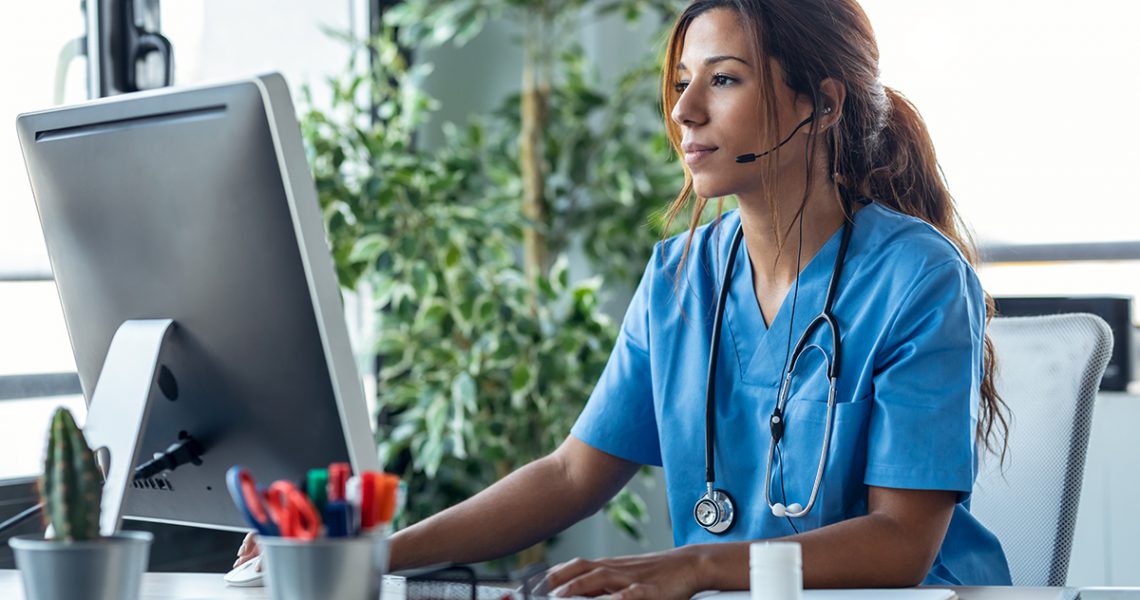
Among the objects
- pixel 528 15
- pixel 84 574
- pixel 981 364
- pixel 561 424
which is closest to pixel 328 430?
pixel 84 574

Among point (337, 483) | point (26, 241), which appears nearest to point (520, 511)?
A: point (337, 483)

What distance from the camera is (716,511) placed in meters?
1.30

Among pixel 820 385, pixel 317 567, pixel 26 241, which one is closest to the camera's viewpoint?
pixel 317 567

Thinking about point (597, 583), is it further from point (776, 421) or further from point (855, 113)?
point (855, 113)

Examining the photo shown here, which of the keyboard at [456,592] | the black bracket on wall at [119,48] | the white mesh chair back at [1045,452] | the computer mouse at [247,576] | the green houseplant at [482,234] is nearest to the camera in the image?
the keyboard at [456,592]

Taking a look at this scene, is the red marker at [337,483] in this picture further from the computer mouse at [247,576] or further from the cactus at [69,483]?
the computer mouse at [247,576]

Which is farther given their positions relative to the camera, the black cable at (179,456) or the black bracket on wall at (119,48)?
the black bracket on wall at (119,48)

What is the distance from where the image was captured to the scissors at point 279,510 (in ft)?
2.41

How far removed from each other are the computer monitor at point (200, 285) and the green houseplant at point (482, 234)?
4.53 ft

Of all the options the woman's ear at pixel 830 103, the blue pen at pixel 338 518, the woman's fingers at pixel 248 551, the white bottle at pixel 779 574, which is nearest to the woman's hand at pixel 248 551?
the woman's fingers at pixel 248 551

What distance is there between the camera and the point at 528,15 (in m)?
2.75

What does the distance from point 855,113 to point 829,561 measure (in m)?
0.55

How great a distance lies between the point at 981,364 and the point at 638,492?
1.92 meters

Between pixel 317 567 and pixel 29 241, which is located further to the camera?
pixel 29 241
